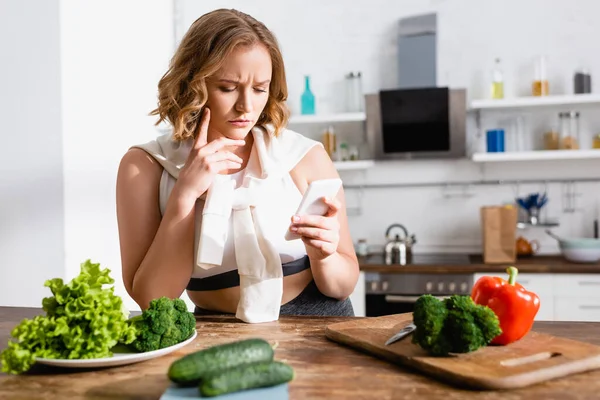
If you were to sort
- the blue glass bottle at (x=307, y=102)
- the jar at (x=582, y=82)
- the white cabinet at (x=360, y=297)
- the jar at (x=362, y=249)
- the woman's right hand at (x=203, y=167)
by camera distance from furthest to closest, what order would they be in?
the blue glass bottle at (x=307, y=102), the jar at (x=362, y=249), the jar at (x=582, y=82), the white cabinet at (x=360, y=297), the woman's right hand at (x=203, y=167)

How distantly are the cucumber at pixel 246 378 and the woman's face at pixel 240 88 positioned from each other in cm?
82

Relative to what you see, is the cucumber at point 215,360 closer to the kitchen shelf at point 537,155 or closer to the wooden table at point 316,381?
the wooden table at point 316,381

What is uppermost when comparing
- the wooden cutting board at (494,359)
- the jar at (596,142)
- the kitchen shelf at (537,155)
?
the jar at (596,142)

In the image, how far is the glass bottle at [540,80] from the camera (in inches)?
164

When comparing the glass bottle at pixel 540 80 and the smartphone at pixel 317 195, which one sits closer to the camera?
the smartphone at pixel 317 195

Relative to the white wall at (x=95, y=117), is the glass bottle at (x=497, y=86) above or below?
above

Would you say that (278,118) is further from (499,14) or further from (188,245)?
(499,14)

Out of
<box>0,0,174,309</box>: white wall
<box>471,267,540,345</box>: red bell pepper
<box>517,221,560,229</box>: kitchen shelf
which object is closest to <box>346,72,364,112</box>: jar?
<box>517,221,560,229</box>: kitchen shelf

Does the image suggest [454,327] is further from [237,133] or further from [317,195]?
[237,133]

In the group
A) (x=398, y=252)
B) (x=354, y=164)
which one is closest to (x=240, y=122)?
(x=398, y=252)

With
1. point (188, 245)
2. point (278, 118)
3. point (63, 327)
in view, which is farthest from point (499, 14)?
point (63, 327)

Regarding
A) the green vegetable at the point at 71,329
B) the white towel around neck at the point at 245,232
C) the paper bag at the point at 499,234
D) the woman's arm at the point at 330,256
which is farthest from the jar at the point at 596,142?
the green vegetable at the point at 71,329

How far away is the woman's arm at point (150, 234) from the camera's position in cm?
171

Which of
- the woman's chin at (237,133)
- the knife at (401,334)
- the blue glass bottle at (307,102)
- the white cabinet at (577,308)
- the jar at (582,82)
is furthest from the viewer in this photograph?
the blue glass bottle at (307,102)
